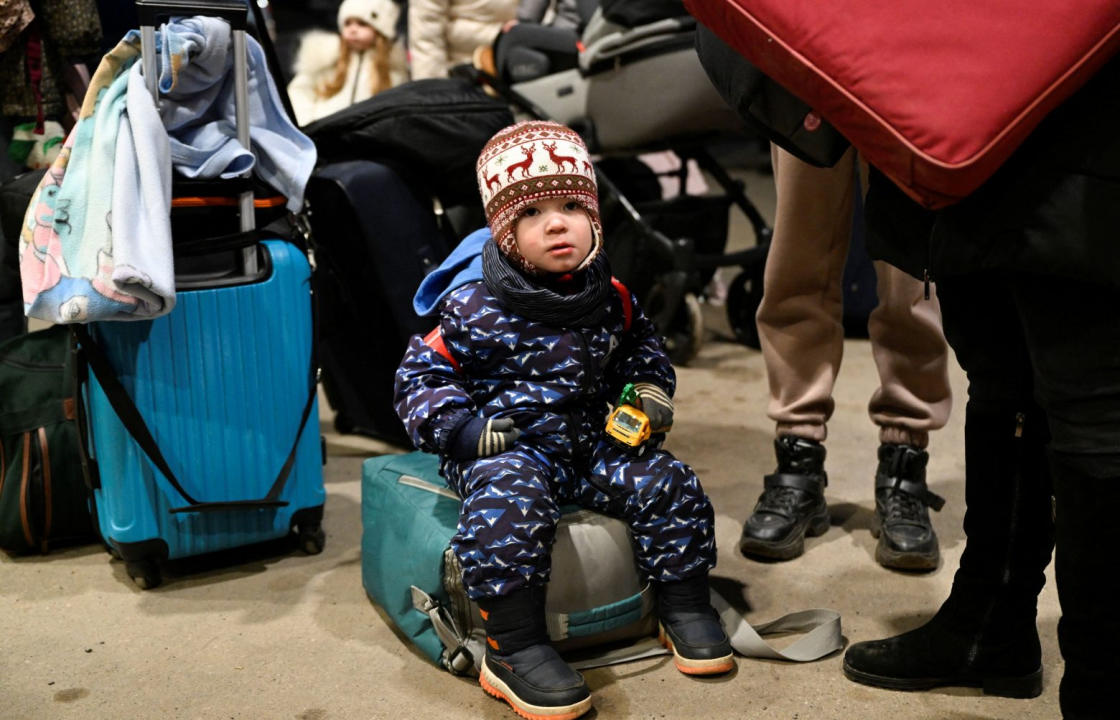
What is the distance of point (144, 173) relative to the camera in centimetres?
176

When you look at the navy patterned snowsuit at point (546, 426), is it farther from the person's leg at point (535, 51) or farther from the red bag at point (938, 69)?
the person's leg at point (535, 51)

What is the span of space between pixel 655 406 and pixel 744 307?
6.35ft

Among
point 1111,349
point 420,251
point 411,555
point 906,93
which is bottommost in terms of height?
point 411,555

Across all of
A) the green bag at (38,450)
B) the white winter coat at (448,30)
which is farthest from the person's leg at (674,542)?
the white winter coat at (448,30)

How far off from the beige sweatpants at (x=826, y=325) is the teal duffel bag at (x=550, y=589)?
1.85 feet

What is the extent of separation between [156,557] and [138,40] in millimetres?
837

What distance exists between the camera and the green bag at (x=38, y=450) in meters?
2.04

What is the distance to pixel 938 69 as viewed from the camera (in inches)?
42.2

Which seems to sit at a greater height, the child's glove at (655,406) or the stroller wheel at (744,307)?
the child's glove at (655,406)

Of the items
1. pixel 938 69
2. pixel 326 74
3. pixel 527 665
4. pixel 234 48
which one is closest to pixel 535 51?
pixel 326 74

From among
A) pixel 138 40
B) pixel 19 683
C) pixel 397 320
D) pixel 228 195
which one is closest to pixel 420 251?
pixel 397 320

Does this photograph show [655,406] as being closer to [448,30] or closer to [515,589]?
[515,589]

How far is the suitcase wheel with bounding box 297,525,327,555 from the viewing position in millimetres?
2091

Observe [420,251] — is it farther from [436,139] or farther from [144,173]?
[144,173]
